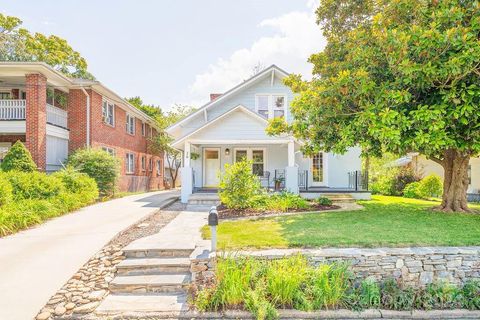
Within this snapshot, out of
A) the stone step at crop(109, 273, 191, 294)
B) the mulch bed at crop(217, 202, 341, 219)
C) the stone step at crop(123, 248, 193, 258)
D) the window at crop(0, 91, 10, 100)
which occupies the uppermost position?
the window at crop(0, 91, 10, 100)

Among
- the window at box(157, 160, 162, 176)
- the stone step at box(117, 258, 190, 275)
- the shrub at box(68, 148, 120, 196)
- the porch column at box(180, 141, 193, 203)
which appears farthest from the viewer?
the window at box(157, 160, 162, 176)

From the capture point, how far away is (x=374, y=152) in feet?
30.4

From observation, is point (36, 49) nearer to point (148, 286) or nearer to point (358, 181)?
point (358, 181)

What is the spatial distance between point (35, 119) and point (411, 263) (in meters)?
16.4

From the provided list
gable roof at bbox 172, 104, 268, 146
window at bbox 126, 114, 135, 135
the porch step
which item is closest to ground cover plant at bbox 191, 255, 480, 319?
the porch step

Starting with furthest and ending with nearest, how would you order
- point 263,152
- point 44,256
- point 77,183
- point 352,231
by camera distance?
point 263,152
point 77,183
point 352,231
point 44,256

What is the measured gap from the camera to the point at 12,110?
605 inches

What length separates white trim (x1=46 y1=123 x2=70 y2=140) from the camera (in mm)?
15345

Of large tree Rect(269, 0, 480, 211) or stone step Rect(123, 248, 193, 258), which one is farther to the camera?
large tree Rect(269, 0, 480, 211)

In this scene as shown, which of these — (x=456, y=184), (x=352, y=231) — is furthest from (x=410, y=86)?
(x=456, y=184)

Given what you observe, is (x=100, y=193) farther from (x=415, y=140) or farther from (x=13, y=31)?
(x=13, y=31)

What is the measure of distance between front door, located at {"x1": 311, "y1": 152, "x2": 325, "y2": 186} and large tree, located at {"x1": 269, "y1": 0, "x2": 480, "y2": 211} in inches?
341

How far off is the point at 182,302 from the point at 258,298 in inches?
52.1

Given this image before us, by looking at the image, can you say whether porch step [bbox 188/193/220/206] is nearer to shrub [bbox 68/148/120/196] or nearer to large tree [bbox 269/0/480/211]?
shrub [bbox 68/148/120/196]
